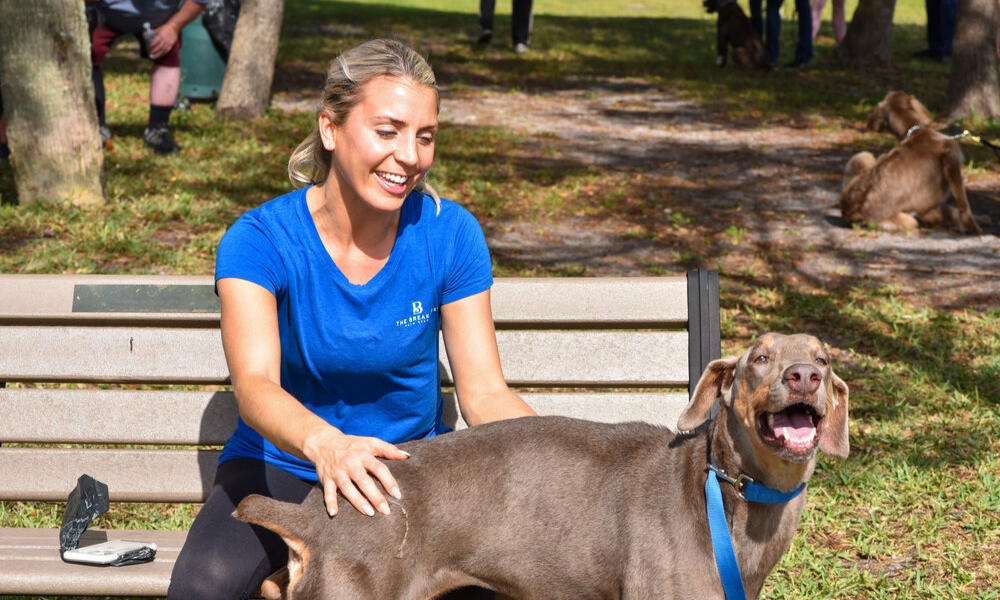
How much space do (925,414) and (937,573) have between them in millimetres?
1657

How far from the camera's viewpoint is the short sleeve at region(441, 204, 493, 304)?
351cm

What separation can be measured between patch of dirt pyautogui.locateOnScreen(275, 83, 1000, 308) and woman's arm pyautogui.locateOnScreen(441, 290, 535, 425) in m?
4.34

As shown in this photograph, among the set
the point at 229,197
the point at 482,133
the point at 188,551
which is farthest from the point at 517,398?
the point at 482,133

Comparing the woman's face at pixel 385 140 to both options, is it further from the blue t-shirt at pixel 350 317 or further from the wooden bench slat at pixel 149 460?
the wooden bench slat at pixel 149 460

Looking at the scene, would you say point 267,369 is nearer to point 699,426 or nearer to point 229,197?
point 699,426

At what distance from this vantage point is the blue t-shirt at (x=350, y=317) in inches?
127

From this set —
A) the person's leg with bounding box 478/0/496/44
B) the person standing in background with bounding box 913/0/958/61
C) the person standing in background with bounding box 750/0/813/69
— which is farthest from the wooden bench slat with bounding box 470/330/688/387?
the person standing in background with bounding box 913/0/958/61

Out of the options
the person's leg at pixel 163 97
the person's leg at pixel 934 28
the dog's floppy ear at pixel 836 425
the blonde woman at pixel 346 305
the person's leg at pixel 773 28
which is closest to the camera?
the blonde woman at pixel 346 305

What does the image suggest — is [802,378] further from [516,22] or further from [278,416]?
[516,22]

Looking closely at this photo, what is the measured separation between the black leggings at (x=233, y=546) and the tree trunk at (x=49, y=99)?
224 inches

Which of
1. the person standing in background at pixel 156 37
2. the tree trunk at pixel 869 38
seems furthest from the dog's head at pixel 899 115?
Result: the tree trunk at pixel 869 38

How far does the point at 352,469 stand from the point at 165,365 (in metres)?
1.46

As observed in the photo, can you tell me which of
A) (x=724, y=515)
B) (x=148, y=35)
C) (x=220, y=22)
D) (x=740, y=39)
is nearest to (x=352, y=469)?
(x=724, y=515)

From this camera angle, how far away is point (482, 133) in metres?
12.4
